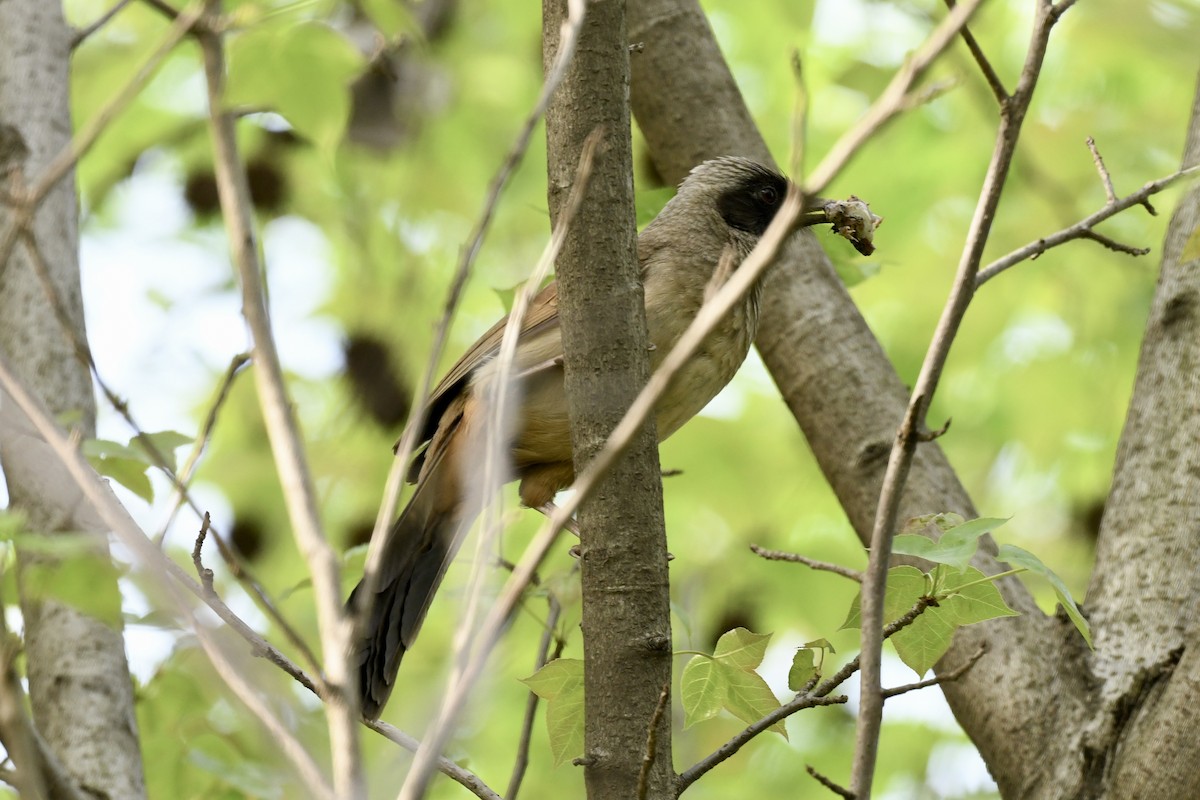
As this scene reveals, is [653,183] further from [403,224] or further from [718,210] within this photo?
[403,224]

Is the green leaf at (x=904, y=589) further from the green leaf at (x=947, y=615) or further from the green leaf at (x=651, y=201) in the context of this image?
the green leaf at (x=651, y=201)

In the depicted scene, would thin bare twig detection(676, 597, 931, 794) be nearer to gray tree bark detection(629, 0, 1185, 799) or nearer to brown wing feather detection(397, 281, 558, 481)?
gray tree bark detection(629, 0, 1185, 799)

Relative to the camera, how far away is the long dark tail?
3611 millimetres

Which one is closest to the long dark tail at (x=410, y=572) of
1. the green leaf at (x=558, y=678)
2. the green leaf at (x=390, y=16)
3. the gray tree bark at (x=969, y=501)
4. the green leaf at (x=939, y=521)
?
the green leaf at (x=558, y=678)

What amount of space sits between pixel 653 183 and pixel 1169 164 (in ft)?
7.39

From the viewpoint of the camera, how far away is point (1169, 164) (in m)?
5.43

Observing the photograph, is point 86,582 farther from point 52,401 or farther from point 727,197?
point 727,197

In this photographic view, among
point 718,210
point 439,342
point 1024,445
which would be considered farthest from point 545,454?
point 1024,445

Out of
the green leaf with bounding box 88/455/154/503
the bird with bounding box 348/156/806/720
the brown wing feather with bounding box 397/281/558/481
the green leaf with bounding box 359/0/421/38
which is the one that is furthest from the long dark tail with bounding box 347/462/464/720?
the green leaf with bounding box 359/0/421/38

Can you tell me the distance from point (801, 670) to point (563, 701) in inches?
21.1

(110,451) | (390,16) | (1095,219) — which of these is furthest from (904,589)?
(390,16)

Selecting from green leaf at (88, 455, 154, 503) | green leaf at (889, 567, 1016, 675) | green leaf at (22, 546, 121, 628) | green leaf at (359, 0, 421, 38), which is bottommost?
green leaf at (22, 546, 121, 628)

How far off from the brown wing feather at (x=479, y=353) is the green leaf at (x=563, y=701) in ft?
4.92

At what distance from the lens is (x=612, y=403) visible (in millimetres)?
2498
